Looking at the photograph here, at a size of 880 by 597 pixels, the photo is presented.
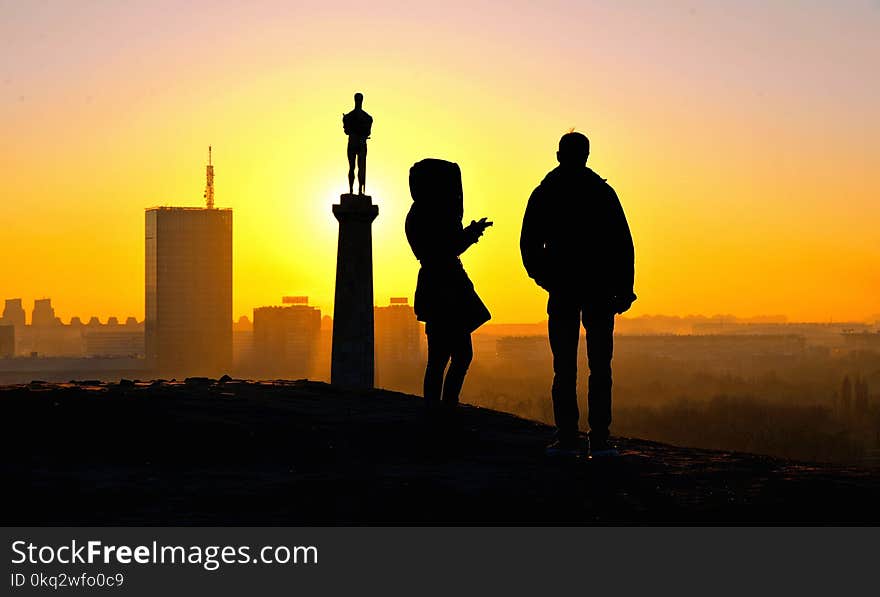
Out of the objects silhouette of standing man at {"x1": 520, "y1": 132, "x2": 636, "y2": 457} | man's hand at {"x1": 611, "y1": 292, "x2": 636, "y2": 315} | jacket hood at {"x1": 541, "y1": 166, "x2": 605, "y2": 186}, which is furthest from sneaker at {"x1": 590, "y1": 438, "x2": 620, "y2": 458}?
jacket hood at {"x1": 541, "y1": 166, "x2": 605, "y2": 186}

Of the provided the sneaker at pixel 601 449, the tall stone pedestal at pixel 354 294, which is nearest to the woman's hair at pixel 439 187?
the sneaker at pixel 601 449

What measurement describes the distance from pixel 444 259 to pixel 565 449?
83.5 inches

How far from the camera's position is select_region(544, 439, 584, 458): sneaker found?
13641 mm

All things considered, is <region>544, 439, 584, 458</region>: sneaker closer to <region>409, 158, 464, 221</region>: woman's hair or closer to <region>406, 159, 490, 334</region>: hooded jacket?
<region>406, 159, 490, 334</region>: hooded jacket

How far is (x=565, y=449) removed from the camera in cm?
1370

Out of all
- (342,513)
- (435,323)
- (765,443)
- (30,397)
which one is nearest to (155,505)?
(342,513)

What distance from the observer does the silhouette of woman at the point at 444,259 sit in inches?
545

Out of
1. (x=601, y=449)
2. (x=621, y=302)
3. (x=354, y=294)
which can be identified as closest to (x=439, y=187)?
(x=621, y=302)

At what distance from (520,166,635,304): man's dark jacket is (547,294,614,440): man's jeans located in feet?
0.45

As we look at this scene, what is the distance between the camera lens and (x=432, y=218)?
45.5 feet

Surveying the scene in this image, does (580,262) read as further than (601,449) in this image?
No

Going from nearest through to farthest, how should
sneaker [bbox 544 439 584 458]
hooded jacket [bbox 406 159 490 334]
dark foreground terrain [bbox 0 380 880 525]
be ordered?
dark foreground terrain [bbox 0 380 880 525]
sneaker [bbox 544 439 584 458]
hooded jacket [bbox 406 159 490 334]

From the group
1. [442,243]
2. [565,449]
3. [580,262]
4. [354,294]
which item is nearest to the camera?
[580,262]

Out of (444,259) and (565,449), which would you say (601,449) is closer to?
(565,449)
